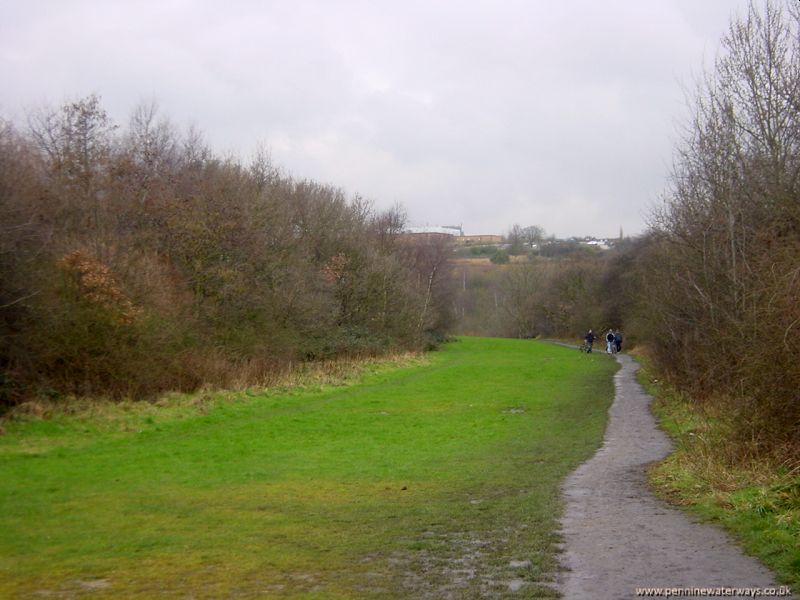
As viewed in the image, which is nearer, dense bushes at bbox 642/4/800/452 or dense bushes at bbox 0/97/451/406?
dense bushes at bbox 642/4/800/452

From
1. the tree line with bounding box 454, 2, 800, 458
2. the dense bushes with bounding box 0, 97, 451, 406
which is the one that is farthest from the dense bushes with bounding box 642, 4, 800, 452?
the dense bushes with bounding box 0, 97, 451, 406

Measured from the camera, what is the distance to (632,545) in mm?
8555

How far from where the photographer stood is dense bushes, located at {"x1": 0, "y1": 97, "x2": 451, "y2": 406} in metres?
20.7

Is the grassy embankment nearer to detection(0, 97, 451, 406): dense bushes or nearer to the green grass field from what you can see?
the green grass field

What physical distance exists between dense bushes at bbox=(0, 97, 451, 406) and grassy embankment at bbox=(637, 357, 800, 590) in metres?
14.7

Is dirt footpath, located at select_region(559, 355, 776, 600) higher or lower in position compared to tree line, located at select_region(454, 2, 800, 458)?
lower

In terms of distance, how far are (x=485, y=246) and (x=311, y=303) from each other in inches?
4749

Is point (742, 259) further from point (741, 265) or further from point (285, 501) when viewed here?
point (285, 501)

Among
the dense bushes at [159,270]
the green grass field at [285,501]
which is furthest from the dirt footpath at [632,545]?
the dense bushes at [159,270]

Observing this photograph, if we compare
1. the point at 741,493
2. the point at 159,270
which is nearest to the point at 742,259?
the point at 741,493

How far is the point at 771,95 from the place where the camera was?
17391 millimetres

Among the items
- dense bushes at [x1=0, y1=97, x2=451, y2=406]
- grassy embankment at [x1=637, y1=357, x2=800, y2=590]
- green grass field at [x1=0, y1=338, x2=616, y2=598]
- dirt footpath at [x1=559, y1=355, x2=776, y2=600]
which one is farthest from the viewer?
dense bushes at [x1=0, y1=97, x2=451, y2=406]

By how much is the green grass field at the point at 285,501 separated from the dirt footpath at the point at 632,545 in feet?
1.14

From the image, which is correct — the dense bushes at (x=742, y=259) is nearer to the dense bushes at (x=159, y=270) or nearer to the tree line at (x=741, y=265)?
the tree line at (x=741, y=265)
